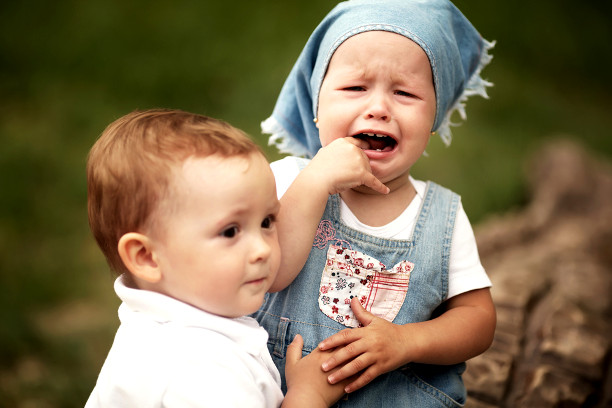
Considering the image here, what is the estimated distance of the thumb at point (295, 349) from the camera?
1545 millimetres

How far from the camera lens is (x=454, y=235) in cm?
174

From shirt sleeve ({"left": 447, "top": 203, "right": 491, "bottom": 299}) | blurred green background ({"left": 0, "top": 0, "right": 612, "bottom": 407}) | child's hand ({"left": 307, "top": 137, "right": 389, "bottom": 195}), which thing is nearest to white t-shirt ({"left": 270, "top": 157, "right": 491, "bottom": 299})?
shirt sleeve ({"left": 447, "top": 203, "right": 491, "bottom": 299})

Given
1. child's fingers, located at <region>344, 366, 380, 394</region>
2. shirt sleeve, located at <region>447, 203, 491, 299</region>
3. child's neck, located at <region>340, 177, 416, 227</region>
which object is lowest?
child's fingers, located at <region>344, 366, 380, 394</region>

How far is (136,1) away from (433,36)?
4.17 m

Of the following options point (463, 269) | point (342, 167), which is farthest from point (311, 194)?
point (463, 269)

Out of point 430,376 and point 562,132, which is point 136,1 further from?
point 430,376

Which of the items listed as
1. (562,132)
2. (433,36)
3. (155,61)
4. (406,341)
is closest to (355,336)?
(406,341)

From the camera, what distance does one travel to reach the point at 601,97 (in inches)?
227

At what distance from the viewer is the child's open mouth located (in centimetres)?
171

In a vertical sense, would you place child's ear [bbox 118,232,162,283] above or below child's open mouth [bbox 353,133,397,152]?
below

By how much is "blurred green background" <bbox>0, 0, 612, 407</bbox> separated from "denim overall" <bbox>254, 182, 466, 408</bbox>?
193 centimetres

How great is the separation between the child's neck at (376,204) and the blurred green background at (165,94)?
2.05 m

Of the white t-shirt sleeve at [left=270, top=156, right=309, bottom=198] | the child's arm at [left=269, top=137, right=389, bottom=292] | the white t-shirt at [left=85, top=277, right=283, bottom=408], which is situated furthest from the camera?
the white t-shirt sleeve at [left=270, top=156, right=309, bottom=198]

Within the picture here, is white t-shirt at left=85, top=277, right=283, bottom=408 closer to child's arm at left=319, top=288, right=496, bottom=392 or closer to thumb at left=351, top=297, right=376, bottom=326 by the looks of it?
child's arm at left=319, top=288, right=496, bottom=392
